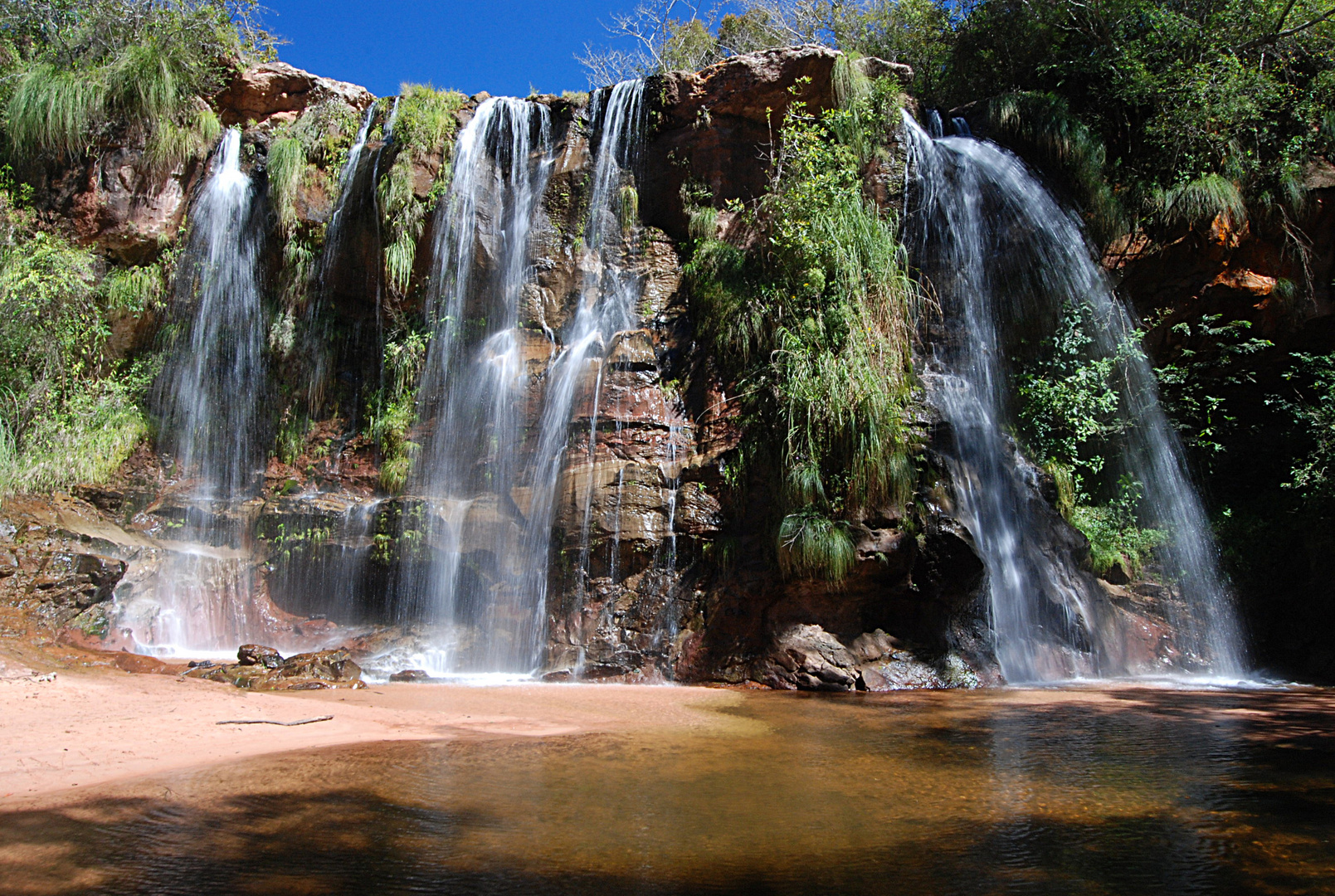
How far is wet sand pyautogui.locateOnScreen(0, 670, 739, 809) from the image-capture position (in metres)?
3.95

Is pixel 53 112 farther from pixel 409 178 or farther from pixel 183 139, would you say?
pixel 409 178

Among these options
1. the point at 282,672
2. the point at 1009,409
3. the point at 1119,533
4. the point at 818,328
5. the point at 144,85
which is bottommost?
the point at 282,672

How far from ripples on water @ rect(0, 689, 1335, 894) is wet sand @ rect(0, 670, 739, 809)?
381 millimetres

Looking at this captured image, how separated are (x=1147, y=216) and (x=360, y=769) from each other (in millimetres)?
11438

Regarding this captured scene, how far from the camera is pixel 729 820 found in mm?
3234

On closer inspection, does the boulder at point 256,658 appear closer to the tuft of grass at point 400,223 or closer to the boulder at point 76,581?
the boulder at point 76,581

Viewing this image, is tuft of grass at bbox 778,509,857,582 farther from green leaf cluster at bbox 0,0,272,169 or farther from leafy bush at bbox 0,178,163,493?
green leaf cluster at bbox 0,0,272,169

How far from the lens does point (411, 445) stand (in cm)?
1100

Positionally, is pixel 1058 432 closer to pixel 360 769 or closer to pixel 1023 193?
pixel 1023 193

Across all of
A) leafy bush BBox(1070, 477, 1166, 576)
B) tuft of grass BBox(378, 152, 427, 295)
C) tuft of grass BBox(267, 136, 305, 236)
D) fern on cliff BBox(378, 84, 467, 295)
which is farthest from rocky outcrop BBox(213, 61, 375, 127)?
leafy bush BBox(1070, 477, 1166, 576)

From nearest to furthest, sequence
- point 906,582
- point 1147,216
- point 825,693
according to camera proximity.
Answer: point 825,693
point 906,582
point 1147,216

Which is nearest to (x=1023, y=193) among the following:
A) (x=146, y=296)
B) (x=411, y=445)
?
(x=411, y=445)

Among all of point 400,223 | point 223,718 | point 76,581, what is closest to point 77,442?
point 76,581

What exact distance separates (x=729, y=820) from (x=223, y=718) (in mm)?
3629
